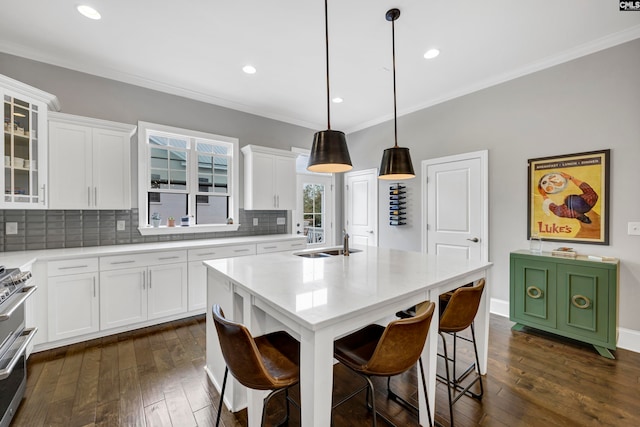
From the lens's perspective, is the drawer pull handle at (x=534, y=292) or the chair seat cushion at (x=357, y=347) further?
the drawer pull handle at (x=534, y=292)

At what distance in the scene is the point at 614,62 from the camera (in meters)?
2.67

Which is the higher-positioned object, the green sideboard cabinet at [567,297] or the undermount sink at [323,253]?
the undermount sink at [323,253]

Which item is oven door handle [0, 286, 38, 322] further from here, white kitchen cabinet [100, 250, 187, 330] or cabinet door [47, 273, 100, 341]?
white kitchen cabinet [100, 250, 187, 330]

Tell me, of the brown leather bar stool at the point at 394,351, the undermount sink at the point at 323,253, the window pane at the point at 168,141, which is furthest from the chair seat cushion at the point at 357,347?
the window pane at the point at 168,141

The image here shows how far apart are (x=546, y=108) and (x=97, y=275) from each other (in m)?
5.17

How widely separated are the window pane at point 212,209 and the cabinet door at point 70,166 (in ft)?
4.26

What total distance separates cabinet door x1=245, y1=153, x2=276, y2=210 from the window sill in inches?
17.5

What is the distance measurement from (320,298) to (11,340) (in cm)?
201

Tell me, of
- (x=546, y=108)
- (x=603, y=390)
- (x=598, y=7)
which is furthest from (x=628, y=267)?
(x=598, y=7)

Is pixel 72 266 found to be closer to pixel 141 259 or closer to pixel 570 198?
pixel 141 259

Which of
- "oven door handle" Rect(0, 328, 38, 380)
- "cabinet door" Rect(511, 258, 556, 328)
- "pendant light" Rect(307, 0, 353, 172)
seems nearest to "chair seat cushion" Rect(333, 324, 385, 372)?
"pendant light" Rect(307, 0, 353, 172)

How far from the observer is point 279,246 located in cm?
410

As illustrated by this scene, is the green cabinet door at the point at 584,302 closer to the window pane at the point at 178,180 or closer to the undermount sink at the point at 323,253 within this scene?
the undermount sink at the point at 323,253

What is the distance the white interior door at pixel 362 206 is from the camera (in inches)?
198
